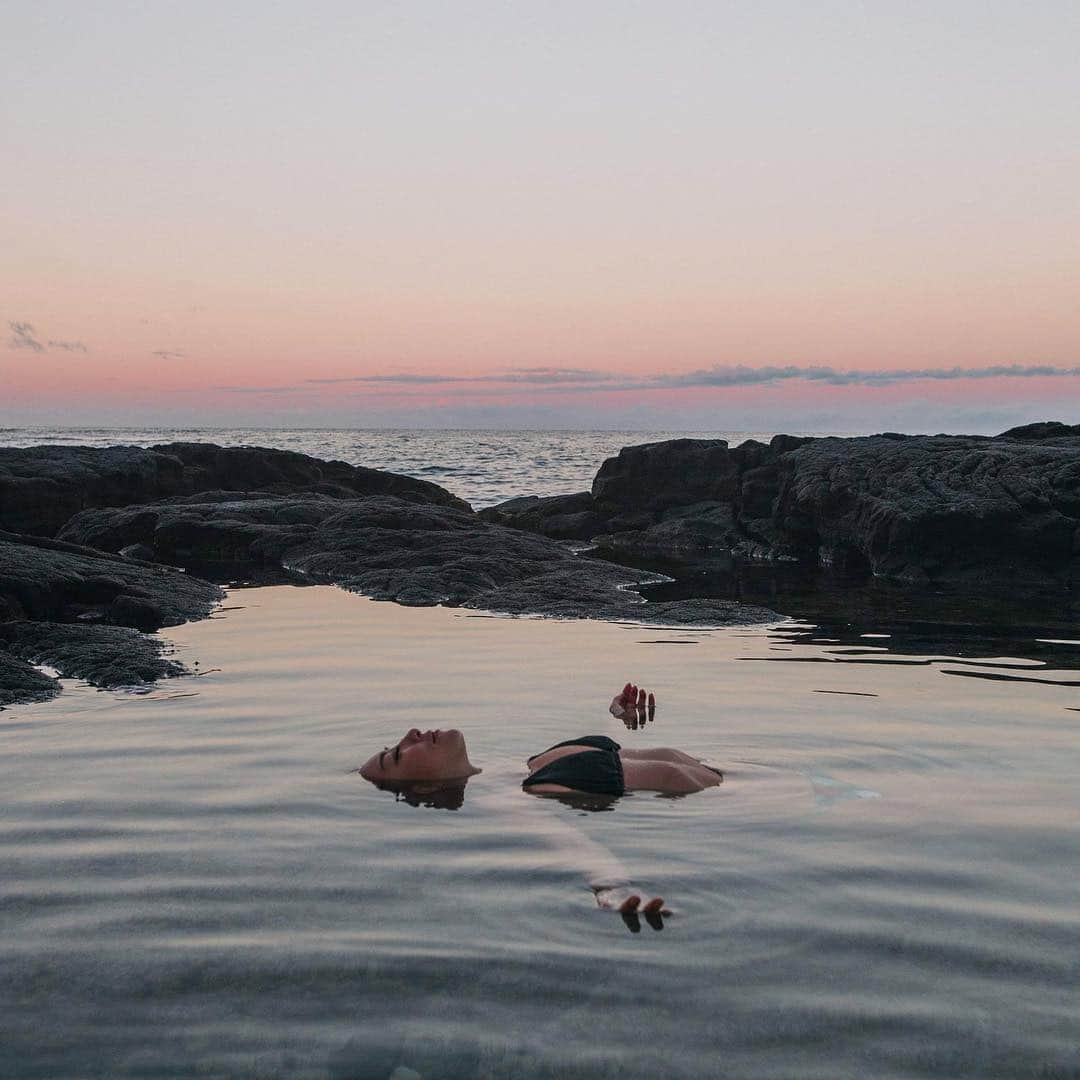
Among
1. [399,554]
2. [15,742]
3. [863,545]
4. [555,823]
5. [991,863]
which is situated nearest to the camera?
[991,863]

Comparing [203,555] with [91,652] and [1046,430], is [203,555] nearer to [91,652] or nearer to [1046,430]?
[91,652]

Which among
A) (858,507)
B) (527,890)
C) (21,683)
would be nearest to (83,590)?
(21,683)

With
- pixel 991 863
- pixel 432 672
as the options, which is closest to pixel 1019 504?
pixel 432 672

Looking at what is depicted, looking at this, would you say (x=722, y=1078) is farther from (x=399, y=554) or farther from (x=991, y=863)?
(x=399, y=554)

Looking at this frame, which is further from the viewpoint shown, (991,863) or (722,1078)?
(991,863)

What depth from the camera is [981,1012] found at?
3859mm

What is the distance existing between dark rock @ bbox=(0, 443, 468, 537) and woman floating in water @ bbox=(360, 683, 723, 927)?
2179 cm

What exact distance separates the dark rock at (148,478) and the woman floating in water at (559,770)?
21.8 m

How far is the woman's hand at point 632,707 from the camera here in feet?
28.5

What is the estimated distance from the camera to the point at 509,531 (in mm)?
→ 21875

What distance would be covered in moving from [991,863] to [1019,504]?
16.2 m

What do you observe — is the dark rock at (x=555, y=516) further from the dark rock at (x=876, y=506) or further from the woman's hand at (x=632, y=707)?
the woman's hand at (x=632, y=707)

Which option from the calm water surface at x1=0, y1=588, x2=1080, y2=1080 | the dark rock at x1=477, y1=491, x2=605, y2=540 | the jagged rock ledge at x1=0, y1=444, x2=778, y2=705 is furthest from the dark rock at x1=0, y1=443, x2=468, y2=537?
the calm water surface at x1=0, y1=588, x2=1080, y2=1080

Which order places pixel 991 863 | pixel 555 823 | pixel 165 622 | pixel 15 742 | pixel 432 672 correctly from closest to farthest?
pixel 991 863 → pixel 555 823 → pixel 15 742 → pixel 432 672 → pixel 165 622
